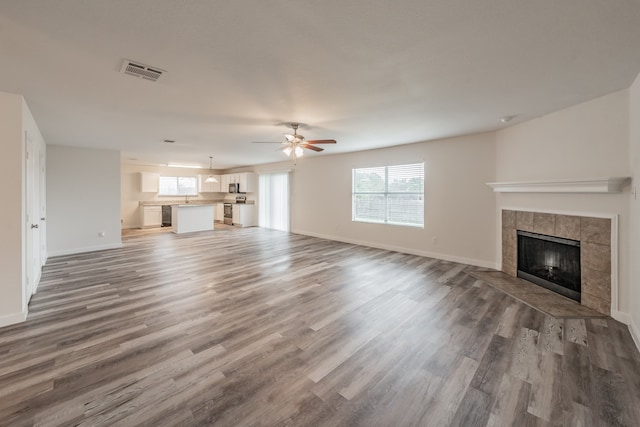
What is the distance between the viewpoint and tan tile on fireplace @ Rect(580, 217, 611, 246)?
2.99m

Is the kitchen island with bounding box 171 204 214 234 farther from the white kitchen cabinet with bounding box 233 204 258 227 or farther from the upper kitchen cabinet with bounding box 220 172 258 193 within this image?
the upper kitchen cabinet with bounding box 220 172 258 193

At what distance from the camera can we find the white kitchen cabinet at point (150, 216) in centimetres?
995

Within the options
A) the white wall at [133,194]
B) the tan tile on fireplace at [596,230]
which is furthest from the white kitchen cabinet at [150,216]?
the tan tile on fireplace at [596,230]

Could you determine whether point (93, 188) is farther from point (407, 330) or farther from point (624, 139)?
point (624, 139)

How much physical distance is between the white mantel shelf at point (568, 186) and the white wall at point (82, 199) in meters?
8.09

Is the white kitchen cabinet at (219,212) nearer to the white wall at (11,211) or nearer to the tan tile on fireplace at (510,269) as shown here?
the white wall at (11,211)

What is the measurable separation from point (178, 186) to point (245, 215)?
3.46 meters

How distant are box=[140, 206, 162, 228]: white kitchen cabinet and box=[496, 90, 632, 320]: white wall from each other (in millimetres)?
11185

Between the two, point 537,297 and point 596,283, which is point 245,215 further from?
point 596,283

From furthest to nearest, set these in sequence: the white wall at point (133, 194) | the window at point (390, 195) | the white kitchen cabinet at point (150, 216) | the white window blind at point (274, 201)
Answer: the white kitchen cabinet at point (150, 216) < the white wall at point (133, 194) < the white window blind at point (274, 201) < the window at point (390, 195)

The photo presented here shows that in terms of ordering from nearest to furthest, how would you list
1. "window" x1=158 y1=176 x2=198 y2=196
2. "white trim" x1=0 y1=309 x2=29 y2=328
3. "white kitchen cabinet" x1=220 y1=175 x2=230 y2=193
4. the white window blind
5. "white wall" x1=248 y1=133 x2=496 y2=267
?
1. "white trim" x1=0 y1=309 x2=29 y2=328
2. "white wall" x1=248 y1=133 x2=496 y2=267
3. the white window blind
4. "window" x1=158 y1=176 x2=198 y2=196
5. "white kitchen cabinet" x1=220 y1=175 x2=230 y2=193

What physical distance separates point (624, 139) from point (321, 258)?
14.9ft

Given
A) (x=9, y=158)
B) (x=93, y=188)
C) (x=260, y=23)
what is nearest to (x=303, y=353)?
(x=260, y=23)

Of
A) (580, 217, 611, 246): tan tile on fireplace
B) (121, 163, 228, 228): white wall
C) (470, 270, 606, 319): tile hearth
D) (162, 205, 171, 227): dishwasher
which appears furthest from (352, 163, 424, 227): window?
(121, 163, 228, 228): white wall
